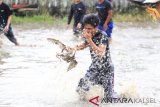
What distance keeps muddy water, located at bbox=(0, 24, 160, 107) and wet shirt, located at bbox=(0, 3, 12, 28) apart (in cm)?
72

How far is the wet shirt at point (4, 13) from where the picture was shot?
15742mm

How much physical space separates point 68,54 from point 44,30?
1346 centimetres

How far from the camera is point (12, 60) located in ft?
43.0

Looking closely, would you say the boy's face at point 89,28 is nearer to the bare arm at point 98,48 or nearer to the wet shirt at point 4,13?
the bare arm at point 98,48

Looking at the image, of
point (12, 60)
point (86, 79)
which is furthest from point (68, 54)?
point (12, 60)

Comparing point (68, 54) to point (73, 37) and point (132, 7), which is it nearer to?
Answer: point (73, 37)

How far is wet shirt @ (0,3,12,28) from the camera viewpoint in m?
15.7

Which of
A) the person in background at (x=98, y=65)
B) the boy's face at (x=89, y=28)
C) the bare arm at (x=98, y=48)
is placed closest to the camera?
the bare arm at (x=98, y=48)

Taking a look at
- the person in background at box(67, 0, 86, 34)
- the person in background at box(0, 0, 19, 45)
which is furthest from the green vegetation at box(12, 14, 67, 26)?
the person in background at box(0, 0, 19, 45)

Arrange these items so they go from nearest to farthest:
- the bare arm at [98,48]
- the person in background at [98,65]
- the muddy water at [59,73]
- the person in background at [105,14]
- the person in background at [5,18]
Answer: the bare arm at [98,48]
the person in background at [98,65]
the muddy water at [59,73]
the person in background at [105,14]
the person in background at [5,18]

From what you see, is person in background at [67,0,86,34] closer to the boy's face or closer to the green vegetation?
the green vegetation

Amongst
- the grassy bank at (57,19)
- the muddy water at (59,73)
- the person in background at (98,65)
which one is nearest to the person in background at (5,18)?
the muddy water at (59,73)

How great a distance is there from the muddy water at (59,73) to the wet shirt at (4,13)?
0.72 m

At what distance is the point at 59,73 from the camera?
380 inches
